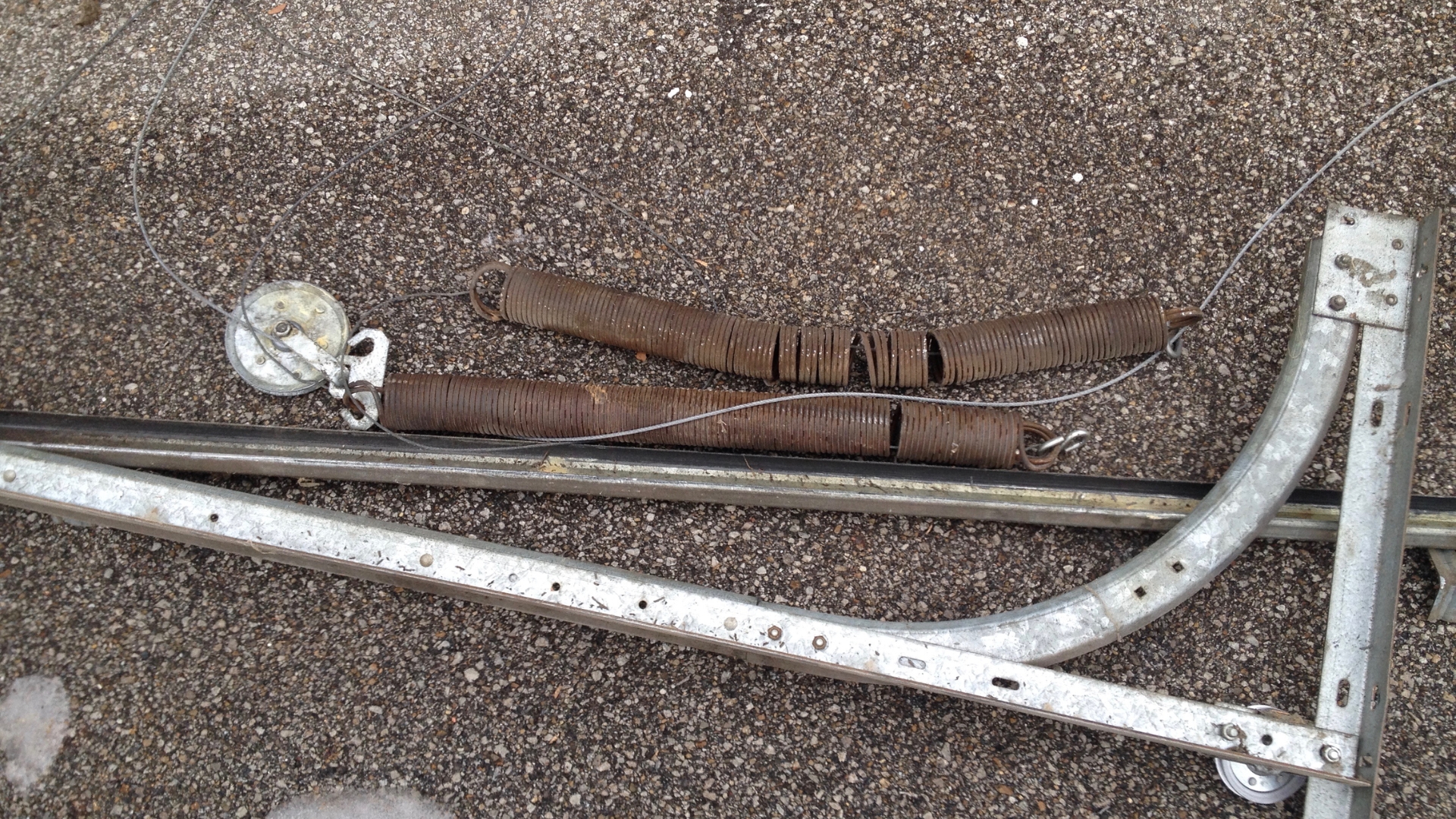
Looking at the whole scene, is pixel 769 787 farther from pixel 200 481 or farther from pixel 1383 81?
pixel 1383 81

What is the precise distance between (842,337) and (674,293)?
0.57m

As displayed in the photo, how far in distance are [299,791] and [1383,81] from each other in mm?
3929

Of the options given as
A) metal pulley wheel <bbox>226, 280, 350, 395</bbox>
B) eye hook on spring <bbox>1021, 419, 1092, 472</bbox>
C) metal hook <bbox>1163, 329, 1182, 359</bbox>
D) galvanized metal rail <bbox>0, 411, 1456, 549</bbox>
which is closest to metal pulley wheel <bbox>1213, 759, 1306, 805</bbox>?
galvanized metal rail <bbox>0, 411, 1456, 549</bbox>

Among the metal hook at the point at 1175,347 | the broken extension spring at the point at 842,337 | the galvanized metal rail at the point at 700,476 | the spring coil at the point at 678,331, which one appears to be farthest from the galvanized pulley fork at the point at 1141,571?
the spring coil at the point at 678,331

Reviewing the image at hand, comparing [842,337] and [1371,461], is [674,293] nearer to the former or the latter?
[842,337]

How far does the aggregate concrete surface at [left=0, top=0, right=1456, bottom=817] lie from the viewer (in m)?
2.48

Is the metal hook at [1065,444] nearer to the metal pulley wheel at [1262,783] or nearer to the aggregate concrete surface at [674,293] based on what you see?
the aggregate concrete surface at [674,293]

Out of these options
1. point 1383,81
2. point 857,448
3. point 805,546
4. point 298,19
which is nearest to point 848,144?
point 857,448

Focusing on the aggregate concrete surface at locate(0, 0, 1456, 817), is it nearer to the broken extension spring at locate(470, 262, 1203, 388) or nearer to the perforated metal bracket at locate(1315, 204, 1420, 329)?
the broken extension spring at locate(470, 262, 1203, 388)

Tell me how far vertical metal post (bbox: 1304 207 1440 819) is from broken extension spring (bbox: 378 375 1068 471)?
2.44 feet

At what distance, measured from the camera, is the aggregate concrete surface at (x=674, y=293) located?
2480 millimetres

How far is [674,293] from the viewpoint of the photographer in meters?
2.88

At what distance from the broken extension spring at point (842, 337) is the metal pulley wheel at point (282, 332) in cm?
56

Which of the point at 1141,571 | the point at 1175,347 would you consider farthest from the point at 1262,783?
the point at 1175,347
